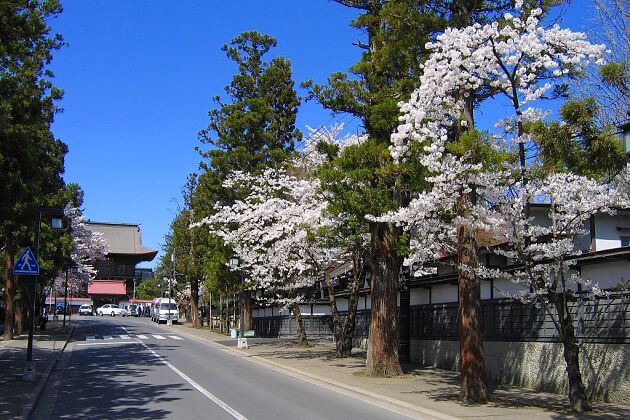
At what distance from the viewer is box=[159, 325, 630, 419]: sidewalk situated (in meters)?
11.6

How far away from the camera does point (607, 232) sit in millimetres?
18078

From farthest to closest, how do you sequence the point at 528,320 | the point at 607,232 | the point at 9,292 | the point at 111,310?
1. the point at 111,310
2. the point at 9,292
3. the point at 607,232
4. the point at 528,320

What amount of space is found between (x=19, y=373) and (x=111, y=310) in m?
72.8

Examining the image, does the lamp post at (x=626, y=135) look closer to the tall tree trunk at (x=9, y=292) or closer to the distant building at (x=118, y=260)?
the tall tree trunk at (x=9, y=292)

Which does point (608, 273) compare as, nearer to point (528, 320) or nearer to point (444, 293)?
point (528, 320)

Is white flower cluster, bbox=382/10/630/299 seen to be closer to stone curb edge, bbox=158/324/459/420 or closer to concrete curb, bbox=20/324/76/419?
stone curb edge, bbox=158/324/459/420

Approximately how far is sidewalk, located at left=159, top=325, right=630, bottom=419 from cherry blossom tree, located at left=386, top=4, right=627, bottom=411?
101 cm

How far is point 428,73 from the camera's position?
11570mm

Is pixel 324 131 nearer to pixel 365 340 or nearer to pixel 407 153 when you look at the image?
pixel 365 340

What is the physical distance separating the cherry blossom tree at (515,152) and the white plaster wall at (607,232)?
6851 millimetres

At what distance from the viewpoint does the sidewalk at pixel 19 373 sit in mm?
12008

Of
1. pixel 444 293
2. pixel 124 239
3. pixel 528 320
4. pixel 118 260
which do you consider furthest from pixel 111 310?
pixel 528 320

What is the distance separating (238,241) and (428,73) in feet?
59.7

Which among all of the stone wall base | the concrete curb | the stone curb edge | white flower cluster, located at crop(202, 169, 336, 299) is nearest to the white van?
white flower cluster, located at crop(202, 169, 336, 299)
